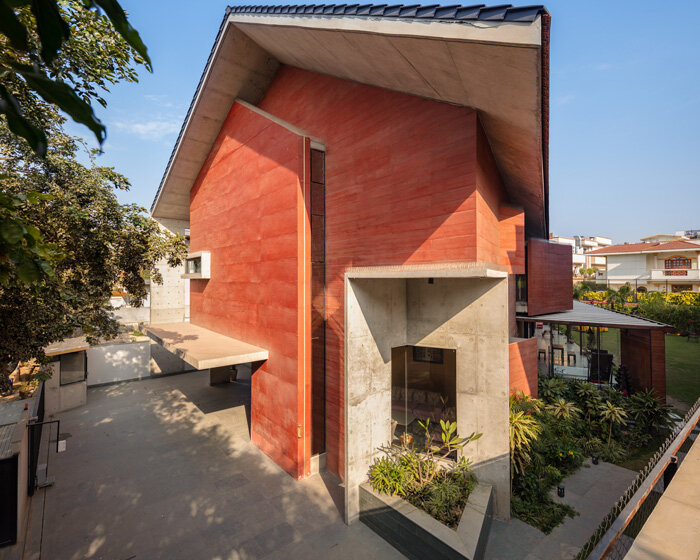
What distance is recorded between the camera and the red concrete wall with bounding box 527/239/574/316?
15563mm

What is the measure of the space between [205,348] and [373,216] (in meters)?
7.28

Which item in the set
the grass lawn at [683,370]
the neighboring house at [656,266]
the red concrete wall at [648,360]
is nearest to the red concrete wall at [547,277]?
the red concrete wall at [648,360]

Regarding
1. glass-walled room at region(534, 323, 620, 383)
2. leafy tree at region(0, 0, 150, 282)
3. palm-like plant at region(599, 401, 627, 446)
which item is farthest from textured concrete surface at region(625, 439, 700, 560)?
glass-walled room at region(534, 323, 620, 383)

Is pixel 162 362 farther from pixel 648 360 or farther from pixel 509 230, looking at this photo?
pixel 648 360

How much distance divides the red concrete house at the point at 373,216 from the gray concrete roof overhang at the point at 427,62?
34mm

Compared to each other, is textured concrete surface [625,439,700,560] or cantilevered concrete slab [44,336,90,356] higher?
textured concrete surface [625,439,700,560]

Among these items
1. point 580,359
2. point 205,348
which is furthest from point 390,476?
point 580,359

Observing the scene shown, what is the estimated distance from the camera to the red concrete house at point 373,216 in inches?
239

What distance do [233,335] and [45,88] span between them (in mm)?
12081

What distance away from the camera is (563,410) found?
1127 centimetres

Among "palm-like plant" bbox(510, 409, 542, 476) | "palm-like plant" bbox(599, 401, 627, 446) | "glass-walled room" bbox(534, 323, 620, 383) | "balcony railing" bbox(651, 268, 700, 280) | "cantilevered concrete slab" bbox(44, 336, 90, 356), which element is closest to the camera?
"palm-like plant" bbox(510, 409, 542, 476)

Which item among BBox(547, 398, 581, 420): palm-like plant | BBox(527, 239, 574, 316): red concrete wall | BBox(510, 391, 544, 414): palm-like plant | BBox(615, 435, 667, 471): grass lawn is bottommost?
BBox(615, 435, 667, 471): grass lawn

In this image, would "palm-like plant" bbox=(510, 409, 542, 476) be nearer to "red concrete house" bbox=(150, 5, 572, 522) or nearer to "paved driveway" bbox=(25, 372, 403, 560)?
"red concrete house" bbox=(150, 5, 572, 522)

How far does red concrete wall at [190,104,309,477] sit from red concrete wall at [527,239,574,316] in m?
11.7
